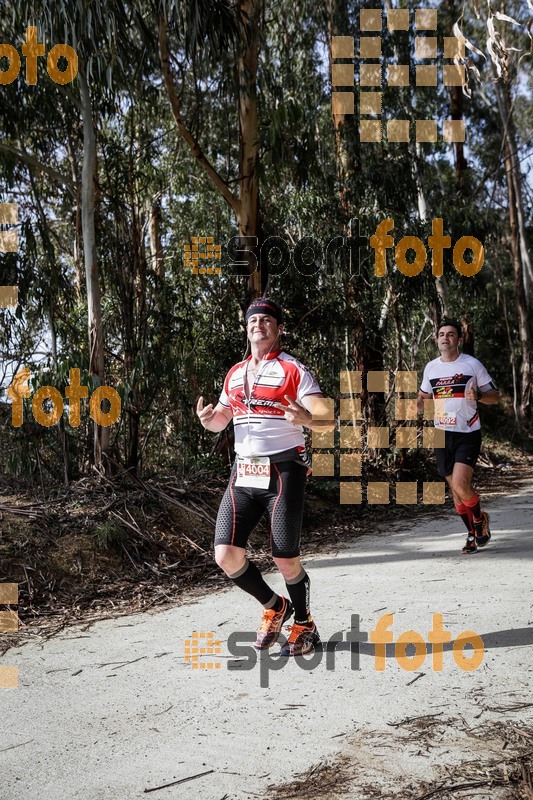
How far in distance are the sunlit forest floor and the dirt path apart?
0.58 meters

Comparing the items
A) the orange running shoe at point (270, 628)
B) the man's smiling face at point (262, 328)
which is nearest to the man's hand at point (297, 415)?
the man's smiling face at point (262, 328)

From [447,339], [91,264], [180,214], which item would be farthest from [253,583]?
[180,214]

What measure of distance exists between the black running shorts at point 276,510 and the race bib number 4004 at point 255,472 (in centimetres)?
3

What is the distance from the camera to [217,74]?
35.7 ft

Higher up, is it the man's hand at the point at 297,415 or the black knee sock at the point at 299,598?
the man's hand at the point at 297,415

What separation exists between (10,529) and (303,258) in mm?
6439

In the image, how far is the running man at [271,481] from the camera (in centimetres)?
469

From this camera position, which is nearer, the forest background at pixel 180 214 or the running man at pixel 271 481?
the running man at pixel 271 481

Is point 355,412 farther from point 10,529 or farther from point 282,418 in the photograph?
point 282,418

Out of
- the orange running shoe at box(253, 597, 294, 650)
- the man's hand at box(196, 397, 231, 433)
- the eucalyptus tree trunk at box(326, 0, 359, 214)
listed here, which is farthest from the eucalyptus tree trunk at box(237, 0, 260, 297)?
the orange running shoe at box(253, 597, 294, 650)

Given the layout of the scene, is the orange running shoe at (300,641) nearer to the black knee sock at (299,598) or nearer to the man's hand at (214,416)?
the black knee sock at (299,598)

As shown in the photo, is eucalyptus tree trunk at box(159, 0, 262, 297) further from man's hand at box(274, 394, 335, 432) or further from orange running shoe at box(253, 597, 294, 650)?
orange running shoe at box(253, 597, 294, 650)

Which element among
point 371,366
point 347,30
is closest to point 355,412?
point 371,366

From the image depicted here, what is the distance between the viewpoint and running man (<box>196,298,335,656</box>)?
15.4ft
